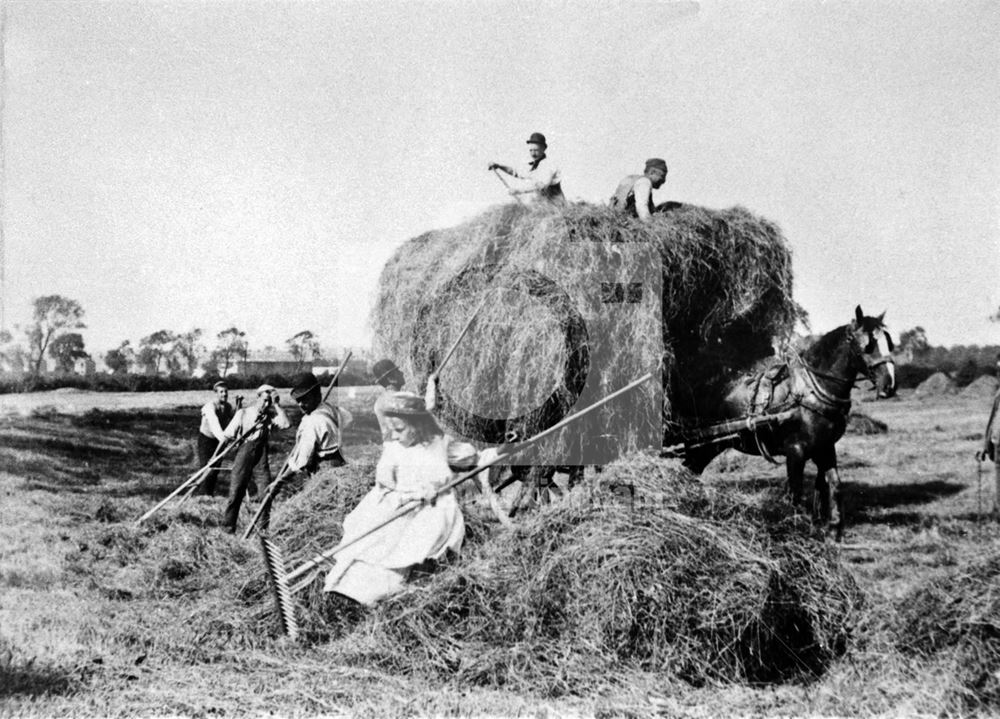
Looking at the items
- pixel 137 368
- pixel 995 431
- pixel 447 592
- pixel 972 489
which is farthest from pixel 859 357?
pixel 137 368

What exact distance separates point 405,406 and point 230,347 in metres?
3.46

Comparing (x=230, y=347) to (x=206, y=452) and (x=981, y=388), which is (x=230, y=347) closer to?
(x=206, y=452)

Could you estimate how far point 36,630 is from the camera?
4.14 metres

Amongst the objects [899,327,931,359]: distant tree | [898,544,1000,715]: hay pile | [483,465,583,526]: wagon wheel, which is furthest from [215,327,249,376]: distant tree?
[899,327,931,359]: distant tree

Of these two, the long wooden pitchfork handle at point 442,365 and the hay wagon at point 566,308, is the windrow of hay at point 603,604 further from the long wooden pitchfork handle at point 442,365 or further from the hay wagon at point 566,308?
the long wooden pitchfork handle at point 442,365

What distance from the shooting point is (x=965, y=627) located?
362 centimetres

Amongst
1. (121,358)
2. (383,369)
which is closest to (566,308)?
(383,369)

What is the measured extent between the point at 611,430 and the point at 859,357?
2333 millimetres

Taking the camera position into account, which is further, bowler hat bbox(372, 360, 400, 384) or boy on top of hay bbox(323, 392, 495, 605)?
bowler hat bbox(372, 360, 400, 384)

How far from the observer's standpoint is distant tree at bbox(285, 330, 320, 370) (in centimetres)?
655

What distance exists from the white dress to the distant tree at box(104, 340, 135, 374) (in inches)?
151

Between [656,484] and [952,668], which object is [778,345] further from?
[952,668]

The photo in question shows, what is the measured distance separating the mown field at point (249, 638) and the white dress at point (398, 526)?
431 millimetres

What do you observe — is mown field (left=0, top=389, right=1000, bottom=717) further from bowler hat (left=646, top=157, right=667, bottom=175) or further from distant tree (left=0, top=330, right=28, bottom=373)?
bowler hat (left=646, top=157, right=667, bottom=175)
